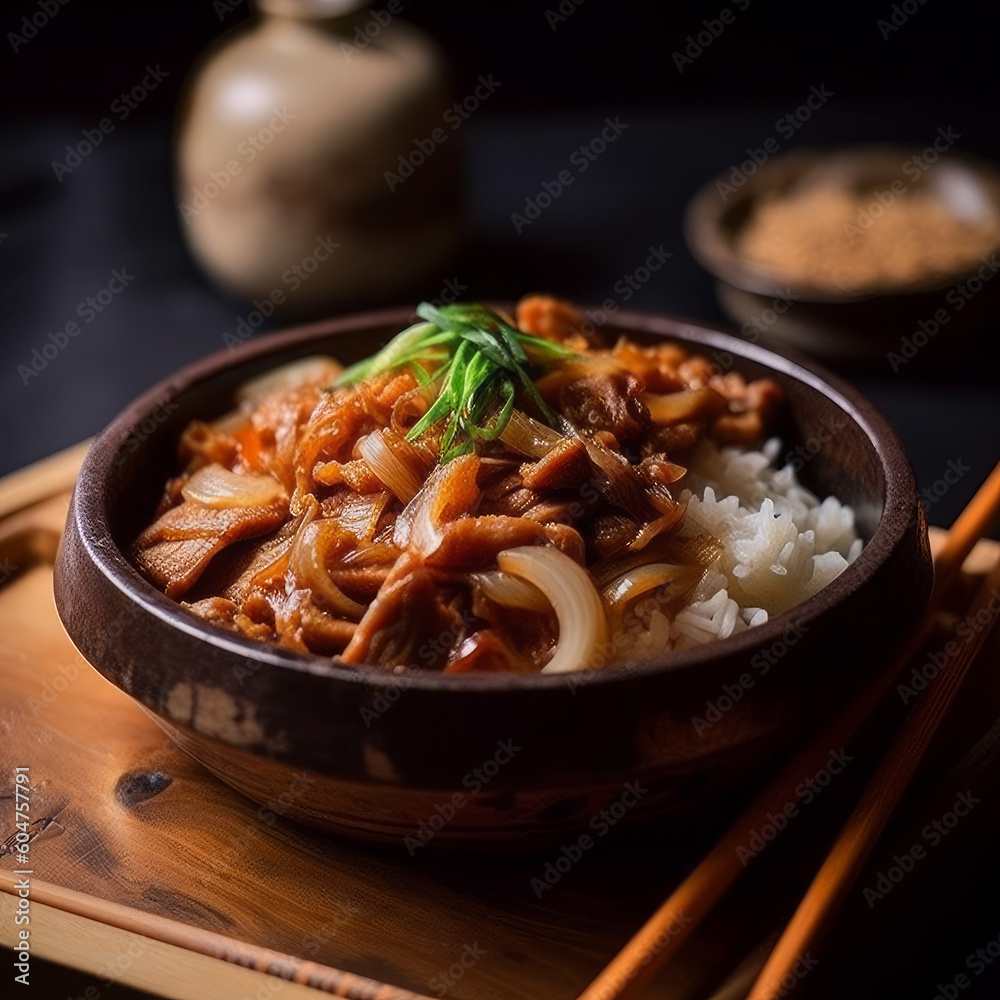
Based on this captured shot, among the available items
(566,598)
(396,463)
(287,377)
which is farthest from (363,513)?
(287,377)

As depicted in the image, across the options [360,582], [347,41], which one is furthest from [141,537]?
[347,41]

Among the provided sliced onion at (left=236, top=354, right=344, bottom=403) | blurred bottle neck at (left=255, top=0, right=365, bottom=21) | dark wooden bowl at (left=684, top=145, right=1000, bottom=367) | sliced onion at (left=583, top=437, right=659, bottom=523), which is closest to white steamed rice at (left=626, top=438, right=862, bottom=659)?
sliced onion at (left=583, top=437, right=659, bottom=523)

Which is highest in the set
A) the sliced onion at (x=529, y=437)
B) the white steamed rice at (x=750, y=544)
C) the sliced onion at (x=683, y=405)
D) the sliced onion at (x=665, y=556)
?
the sliced onion at (x=529, y=437)

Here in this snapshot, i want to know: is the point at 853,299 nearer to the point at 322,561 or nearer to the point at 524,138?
the point at 322,561

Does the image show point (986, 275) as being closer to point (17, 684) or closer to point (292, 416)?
point (292, 416)

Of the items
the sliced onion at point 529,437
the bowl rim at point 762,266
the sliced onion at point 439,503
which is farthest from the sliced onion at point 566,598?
the bowl rim at point 762,266

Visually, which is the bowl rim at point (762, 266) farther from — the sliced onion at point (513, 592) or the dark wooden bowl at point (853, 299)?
the sliced onion at point (513, 592)

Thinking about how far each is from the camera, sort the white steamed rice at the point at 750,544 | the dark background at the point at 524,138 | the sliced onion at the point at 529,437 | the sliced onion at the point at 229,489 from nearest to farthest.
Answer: the white steamed rice at the point at 750,544 < the sliced onion at the point at 529,437 < the sliced onion at the point at 229,489 < the dark background at the point at 524,138

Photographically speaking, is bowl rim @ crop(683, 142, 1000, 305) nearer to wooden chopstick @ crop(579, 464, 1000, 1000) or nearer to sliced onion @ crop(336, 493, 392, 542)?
wooden chopstick @ crop(579, 464, 1000, 1000)
